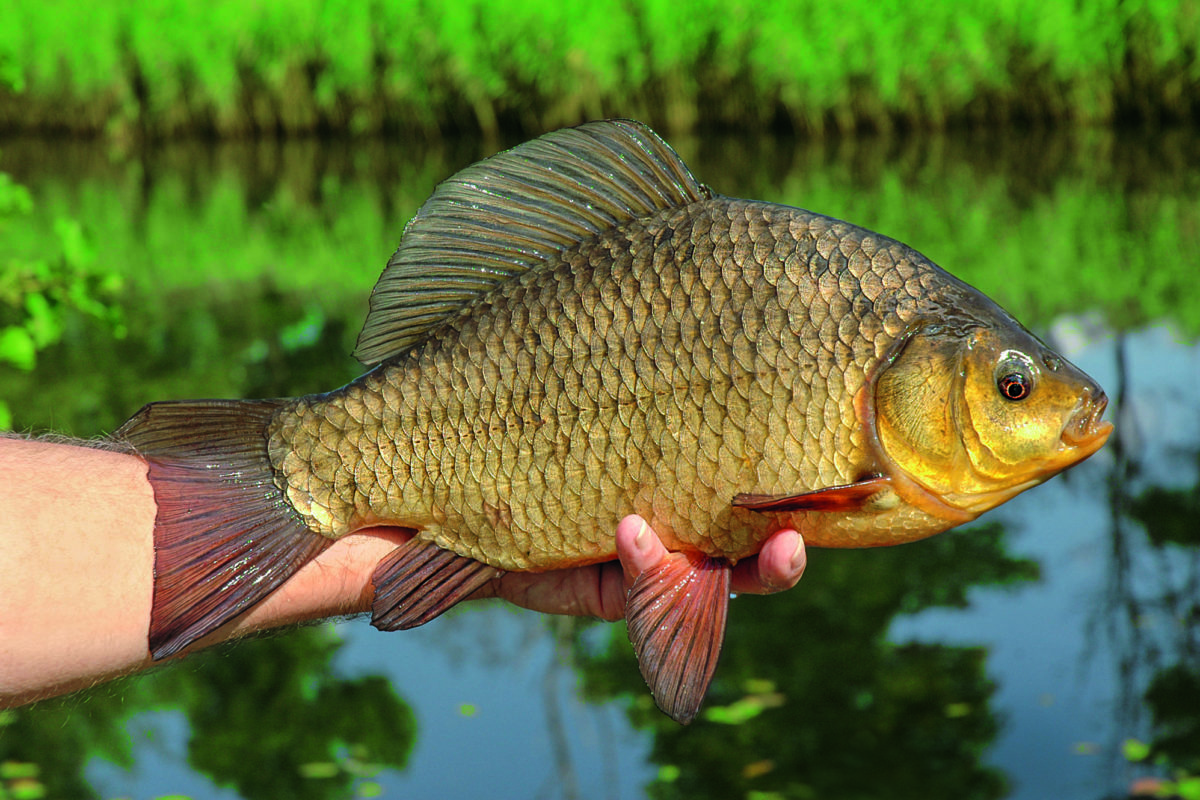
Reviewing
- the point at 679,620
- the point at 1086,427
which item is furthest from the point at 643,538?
the point at 1086,427

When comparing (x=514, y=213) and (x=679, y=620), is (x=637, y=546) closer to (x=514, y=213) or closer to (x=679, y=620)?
(x=679, y=620)

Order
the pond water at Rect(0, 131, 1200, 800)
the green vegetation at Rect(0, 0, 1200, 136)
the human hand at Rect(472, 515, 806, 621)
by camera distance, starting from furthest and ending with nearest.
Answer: the green vegetation at Rect(0, 0, 1200, 136), the pond water at Rect(0, 131, 1200, 800), the human hand at Rect(472, 515, 806, 621)

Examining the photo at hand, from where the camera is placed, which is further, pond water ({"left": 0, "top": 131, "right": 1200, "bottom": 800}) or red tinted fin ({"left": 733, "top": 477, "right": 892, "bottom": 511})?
pond water ({"left": 0, "top": 131, "right": 1200, "bottom": 800})

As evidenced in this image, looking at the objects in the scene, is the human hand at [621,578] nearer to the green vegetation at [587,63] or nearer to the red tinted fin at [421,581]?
the red tinted fin at [421,581]

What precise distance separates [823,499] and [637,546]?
286mm

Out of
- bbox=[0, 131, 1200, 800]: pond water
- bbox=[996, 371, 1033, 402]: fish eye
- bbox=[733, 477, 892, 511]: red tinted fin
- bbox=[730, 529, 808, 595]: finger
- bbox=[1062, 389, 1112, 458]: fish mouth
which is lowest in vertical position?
bbox=[0, 131, 1200, 800]: pond water

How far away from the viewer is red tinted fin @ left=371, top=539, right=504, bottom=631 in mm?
1968

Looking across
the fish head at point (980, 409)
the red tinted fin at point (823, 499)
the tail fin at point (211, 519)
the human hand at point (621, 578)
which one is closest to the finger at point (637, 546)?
the human hand at point (621, 578)

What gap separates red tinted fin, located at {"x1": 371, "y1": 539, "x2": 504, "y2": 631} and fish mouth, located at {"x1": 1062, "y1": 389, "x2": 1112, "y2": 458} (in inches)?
34.4

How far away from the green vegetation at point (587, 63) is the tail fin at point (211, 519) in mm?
15009

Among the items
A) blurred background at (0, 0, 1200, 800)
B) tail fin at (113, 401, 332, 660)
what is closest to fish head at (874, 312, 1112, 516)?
tail fin at (113, 401, 332, 660)

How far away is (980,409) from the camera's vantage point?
1.78m

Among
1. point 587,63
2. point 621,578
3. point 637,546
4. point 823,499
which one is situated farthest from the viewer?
point 587,63

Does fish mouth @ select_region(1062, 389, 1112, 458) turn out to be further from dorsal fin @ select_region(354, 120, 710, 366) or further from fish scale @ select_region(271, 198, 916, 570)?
dorsal fin @ select_region(354, 120, 710, 366)
